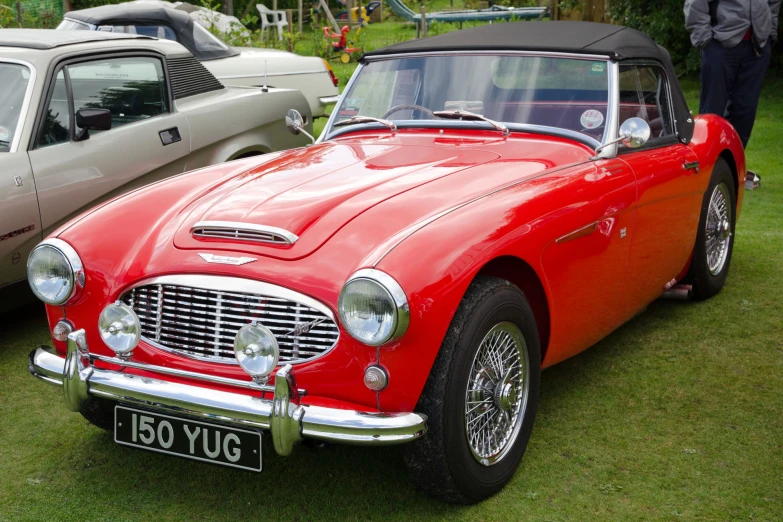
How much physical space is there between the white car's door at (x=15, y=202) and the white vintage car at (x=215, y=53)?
408cm

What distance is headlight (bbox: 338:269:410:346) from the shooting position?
2561 millimetres

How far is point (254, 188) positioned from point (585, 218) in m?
1.29

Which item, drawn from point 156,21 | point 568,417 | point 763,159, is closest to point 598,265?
point 568,417

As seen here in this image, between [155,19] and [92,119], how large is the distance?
15.2 ft

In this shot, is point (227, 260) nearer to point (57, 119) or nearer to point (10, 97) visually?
point (57, 119)

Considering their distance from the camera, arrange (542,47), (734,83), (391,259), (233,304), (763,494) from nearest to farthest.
→ (391,259)
(233,304)
(763,494)
(542,47)
(734,83)

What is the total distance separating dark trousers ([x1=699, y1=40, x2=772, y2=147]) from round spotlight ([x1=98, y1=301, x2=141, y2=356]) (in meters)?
5.93

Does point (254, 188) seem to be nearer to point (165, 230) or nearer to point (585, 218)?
point (165, 230)

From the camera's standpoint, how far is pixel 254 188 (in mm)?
3340

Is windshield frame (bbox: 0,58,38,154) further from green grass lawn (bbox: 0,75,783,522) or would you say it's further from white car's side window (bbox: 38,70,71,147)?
green grass lawn (bbox: 0,75,783,522)

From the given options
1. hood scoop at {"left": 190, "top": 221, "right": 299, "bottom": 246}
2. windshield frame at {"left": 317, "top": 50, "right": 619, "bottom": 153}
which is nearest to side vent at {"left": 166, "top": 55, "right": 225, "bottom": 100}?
windshield frame at {"left": 317, "top": 50, "right": 619, "bottom": 153}

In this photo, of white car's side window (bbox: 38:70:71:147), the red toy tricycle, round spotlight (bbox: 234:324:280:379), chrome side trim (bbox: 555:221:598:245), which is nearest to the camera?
round spotlight (bbox: 234:324:280:379)

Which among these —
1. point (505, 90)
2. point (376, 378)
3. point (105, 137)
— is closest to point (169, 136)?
point (105, 137)

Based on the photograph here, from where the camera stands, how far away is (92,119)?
4738 millimetres
